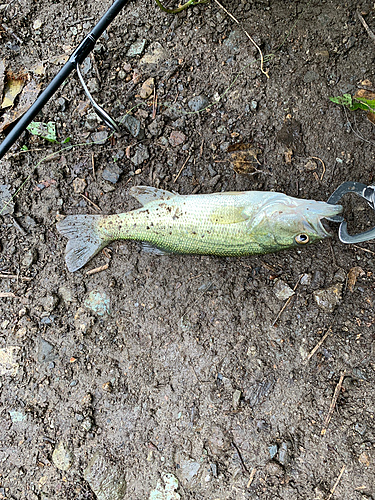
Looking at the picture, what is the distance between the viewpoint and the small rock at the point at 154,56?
3.67m

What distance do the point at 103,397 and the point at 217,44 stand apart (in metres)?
4.13

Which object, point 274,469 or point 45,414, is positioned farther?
point 45,414

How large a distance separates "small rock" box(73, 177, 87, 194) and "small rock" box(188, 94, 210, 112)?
150cm

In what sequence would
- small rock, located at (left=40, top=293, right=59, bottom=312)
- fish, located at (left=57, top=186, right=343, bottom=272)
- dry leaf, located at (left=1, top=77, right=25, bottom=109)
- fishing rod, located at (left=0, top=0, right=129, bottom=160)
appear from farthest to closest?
dry leaf, located at (left=1, top=77, right=25, bottom=109) < small rock, located at (left=40, top=293, right=59, bottom=312) < fish, located at (left=57, top=186, right=343, bottom=272) < fishing rod, located at (left=0, top=0, right=129, bottom=160)

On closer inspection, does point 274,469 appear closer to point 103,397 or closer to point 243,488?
point 243,488

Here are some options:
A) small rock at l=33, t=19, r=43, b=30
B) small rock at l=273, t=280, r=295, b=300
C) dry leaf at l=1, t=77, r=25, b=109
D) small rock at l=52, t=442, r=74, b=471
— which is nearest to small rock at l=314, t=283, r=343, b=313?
small rock at l=273, t=280, r=295, b=300

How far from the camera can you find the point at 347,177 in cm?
350

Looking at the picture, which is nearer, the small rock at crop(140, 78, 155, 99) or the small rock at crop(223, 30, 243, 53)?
the small rock at crop(223, 30, 243, 53)

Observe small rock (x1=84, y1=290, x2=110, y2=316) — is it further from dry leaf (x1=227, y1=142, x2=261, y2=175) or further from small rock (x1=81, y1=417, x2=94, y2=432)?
dry leaf (x1=227, y1=142, x2=261, y2=175)

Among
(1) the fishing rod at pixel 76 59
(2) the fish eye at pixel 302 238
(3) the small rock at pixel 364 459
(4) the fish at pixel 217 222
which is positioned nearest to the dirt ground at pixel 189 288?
(3) the small rock at pixel 364 459

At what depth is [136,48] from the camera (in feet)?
12.1

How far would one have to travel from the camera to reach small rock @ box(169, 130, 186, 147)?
3.65m

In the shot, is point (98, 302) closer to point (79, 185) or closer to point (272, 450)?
point (79, 185)

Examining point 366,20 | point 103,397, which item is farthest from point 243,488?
point 366,20
